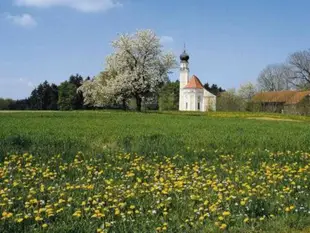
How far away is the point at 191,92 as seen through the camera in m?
104

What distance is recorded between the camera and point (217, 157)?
10906 mm

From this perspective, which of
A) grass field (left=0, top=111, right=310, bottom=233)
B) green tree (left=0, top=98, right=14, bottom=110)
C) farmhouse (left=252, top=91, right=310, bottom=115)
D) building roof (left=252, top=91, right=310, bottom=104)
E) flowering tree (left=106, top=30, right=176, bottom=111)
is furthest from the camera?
green tree (left=0, top=98, right=14, bottom=110)

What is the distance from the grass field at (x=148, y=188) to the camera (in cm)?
549

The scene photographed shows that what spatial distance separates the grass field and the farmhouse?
65711 mm

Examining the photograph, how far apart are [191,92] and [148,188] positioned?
97.9 m

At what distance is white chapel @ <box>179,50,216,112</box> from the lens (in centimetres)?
10419

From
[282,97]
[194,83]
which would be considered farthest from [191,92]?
[282,97]

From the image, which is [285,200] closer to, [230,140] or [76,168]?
[76,168]

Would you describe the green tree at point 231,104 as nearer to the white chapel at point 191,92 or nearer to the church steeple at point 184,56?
the white chapel at point 191,92

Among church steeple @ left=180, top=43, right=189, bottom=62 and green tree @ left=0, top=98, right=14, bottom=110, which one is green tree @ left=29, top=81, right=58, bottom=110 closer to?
green tree @ left=0, top=98, right=14, bottom=110

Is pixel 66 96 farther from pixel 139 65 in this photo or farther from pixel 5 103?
pixel 139 65

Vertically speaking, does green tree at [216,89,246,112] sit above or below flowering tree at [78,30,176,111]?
below

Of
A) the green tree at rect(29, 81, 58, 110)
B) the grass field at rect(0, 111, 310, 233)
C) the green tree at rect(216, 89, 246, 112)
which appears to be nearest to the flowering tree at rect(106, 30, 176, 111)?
the green tree at rect(216, 89, 246, 112)

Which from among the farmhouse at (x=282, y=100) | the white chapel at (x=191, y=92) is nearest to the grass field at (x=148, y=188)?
the farmhouse at (x=282, y=100)
